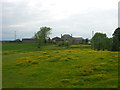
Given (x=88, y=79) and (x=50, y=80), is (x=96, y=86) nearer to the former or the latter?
(x=88, y=79)

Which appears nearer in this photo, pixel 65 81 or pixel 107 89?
pixel 107 89

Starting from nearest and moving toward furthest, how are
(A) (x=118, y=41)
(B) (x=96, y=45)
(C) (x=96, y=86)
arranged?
1. (C) (x=96, y=86)
2. (A) (x=118, y=41)
3. (B) (x=96, y=45)

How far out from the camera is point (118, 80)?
8.79m

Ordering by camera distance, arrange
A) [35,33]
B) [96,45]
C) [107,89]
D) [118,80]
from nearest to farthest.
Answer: [107,89]
[118,80]
[96,45]
[35,33]

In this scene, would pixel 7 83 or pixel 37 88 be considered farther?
pixel 7 83

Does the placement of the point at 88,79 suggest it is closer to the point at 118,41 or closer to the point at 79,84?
the point at 79,84

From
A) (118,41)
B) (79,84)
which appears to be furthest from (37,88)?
(118,41)

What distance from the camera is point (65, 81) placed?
9000 millimetres

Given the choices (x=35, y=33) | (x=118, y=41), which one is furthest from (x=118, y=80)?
(x=35, y=33)

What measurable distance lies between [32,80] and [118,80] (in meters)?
5.05

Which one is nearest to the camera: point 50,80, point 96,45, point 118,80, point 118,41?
point 118,80

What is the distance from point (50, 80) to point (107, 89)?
346 centimetres

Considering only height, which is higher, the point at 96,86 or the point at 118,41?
the point at 118,41

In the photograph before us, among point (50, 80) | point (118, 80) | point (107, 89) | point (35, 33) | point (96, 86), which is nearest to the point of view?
point (107, 89)
